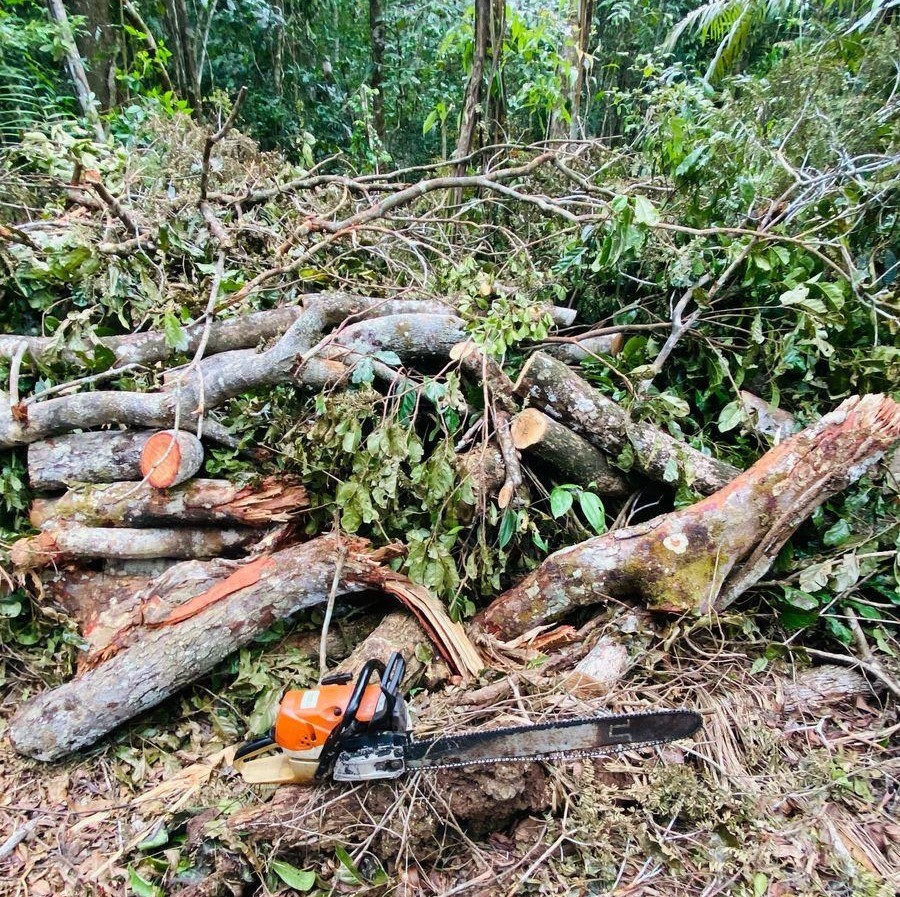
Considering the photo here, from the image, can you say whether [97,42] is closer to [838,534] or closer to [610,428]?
[610,428]

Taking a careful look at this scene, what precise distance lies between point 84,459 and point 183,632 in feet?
3.61

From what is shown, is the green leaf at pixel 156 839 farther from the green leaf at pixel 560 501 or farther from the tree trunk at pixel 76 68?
the tree trunk at pixel 76 68

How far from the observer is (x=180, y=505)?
272 centimetres

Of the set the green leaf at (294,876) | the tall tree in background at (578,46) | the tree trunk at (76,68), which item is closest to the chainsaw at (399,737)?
the green leaf at (294,876)

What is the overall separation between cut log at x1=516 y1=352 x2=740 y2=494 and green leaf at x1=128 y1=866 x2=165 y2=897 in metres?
2.38

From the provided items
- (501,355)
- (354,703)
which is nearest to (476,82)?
(501,355)

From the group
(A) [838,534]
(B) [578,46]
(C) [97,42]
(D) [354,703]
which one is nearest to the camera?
(D) [354,703]

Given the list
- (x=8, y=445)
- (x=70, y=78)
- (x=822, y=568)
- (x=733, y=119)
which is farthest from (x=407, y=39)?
(x=822, y=568)

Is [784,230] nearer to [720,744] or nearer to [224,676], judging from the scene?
[720,744]

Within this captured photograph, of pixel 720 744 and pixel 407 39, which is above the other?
pixel 407 39

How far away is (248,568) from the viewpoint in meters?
2.60

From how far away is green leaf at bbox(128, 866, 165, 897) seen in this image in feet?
6.05

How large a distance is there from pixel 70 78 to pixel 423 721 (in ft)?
22.3

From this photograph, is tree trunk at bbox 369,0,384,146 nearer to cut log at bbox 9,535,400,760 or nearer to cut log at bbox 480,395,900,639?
cut log at bbox 9,535,400,760
